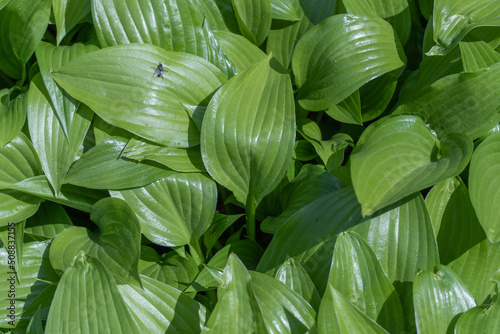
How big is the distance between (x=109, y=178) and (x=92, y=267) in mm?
276

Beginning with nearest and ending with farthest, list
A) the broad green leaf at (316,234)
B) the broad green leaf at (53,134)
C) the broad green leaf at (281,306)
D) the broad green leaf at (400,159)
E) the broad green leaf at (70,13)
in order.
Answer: the broad green leaf at (400,159), the broad green leaf at (281,306), the broad green leaf at (316,234), the broad green leaf at (53,134), the broad green leaf at (70,13)

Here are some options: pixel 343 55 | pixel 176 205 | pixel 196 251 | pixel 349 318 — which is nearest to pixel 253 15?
pixel 343 55

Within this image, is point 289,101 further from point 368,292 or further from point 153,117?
point 368,292

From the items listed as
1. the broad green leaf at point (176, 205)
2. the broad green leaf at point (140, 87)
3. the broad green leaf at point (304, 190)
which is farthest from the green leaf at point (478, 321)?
the broad green leaf at point (140, 87)

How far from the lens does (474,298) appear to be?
1.29 m

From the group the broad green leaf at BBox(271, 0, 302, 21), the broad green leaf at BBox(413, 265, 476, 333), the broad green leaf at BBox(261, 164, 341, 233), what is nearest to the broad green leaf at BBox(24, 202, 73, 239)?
the broad green leaf at BBox(261, 164, 341, 233)

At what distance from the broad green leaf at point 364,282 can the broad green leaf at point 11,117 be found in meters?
0.98

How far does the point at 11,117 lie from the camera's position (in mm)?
1478

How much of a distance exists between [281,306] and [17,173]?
0.87 metres

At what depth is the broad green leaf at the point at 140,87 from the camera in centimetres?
137

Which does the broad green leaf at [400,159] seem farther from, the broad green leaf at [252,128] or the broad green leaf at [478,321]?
the broad green leaf at [478,321]

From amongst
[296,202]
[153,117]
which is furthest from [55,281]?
[296,202]

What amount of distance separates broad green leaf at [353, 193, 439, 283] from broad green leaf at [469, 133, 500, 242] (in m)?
0.13

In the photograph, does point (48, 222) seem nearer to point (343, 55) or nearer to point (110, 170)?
point (110, 170)
